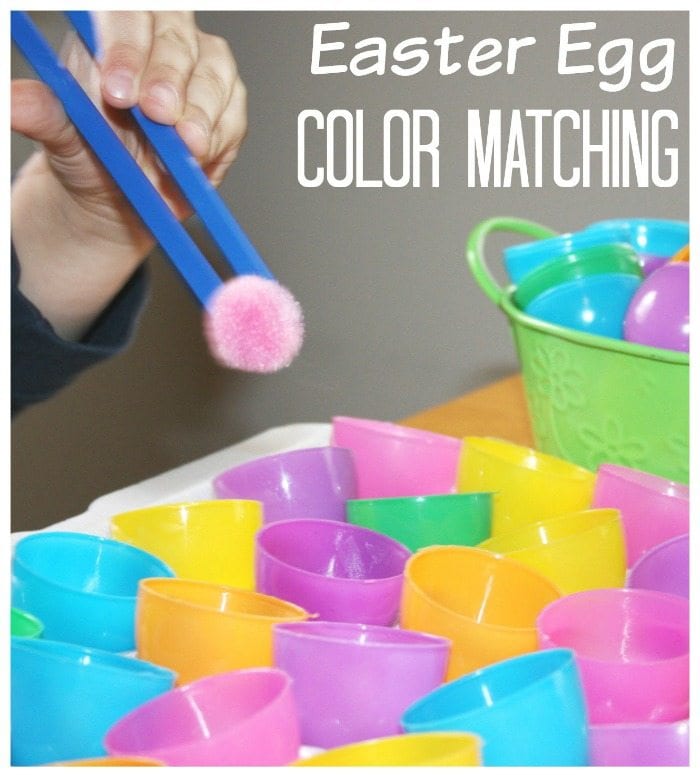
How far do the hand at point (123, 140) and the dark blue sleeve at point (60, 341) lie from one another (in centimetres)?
1

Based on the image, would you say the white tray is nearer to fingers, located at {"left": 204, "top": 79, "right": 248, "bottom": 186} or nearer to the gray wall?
fingers, located at {"left": 204, "top": 79, "right": 248, "bottom": 186}

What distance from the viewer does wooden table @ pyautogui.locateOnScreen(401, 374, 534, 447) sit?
28.8 inches

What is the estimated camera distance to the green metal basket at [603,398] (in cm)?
57

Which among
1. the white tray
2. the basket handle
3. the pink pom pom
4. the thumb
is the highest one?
the thumb

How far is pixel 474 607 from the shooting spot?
1.36 ft

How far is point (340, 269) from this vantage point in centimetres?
158

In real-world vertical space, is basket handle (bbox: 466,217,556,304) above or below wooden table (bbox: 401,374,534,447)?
above

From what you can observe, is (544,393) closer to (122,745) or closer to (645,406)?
(645,406)

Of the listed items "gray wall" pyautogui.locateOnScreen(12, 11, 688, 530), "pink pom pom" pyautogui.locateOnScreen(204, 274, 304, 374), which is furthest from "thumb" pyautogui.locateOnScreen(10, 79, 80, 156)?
"gray wall" pyautogui.locateOnScreen(12, 11, 688, 530)

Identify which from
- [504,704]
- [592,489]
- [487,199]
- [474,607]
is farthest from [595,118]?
[504,704]

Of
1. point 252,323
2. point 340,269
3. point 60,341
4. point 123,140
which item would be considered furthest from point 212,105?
point 340,269

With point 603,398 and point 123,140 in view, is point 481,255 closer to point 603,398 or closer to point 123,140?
point 603,398

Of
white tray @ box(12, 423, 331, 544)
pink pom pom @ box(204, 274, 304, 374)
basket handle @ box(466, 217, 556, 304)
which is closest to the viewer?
pink pom pom @ box(204, 274, 304, 374)

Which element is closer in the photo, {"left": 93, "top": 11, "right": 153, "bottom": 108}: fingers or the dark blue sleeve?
{"left": 93, "top": 11, "right": 153, "bottom": 108}: fingers
